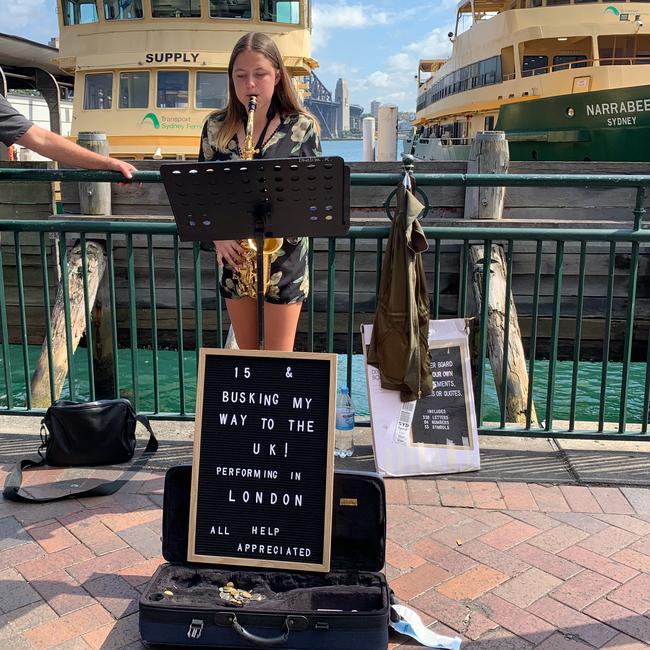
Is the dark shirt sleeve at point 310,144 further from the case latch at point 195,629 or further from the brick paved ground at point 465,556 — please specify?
the case latch at point 195,629

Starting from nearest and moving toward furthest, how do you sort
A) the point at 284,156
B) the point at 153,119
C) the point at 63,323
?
1. the point at 284,156
2. the point at 63,323
3. the point at 153,119

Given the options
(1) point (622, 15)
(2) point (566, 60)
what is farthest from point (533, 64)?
(1) point (622, 15)

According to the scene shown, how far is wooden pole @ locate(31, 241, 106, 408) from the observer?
6793 millimetres

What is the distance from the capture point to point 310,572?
2.61 m

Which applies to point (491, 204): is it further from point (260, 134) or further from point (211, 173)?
point (211, 173)

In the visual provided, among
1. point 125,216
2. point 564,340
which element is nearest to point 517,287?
point 564,340

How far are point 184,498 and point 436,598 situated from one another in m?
1.04

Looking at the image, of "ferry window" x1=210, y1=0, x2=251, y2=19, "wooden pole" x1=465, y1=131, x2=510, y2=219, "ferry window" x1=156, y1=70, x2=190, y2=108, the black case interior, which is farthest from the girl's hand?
"ferry window" x1=210, y1=0, x2=251, y2=19

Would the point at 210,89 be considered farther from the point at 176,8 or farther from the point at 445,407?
the point at 445,407

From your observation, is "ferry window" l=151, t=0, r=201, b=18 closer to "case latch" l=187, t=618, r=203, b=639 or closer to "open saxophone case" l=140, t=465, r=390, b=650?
"open saxophone case" l=140, t=465, r=390, b=650

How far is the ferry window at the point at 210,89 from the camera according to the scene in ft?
43.4

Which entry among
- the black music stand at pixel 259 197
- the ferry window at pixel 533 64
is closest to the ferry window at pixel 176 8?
the ferry window at pixel 533 64

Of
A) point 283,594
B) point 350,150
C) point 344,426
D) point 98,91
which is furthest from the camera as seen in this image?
point 350,150

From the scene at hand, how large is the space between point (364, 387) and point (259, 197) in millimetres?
6076
